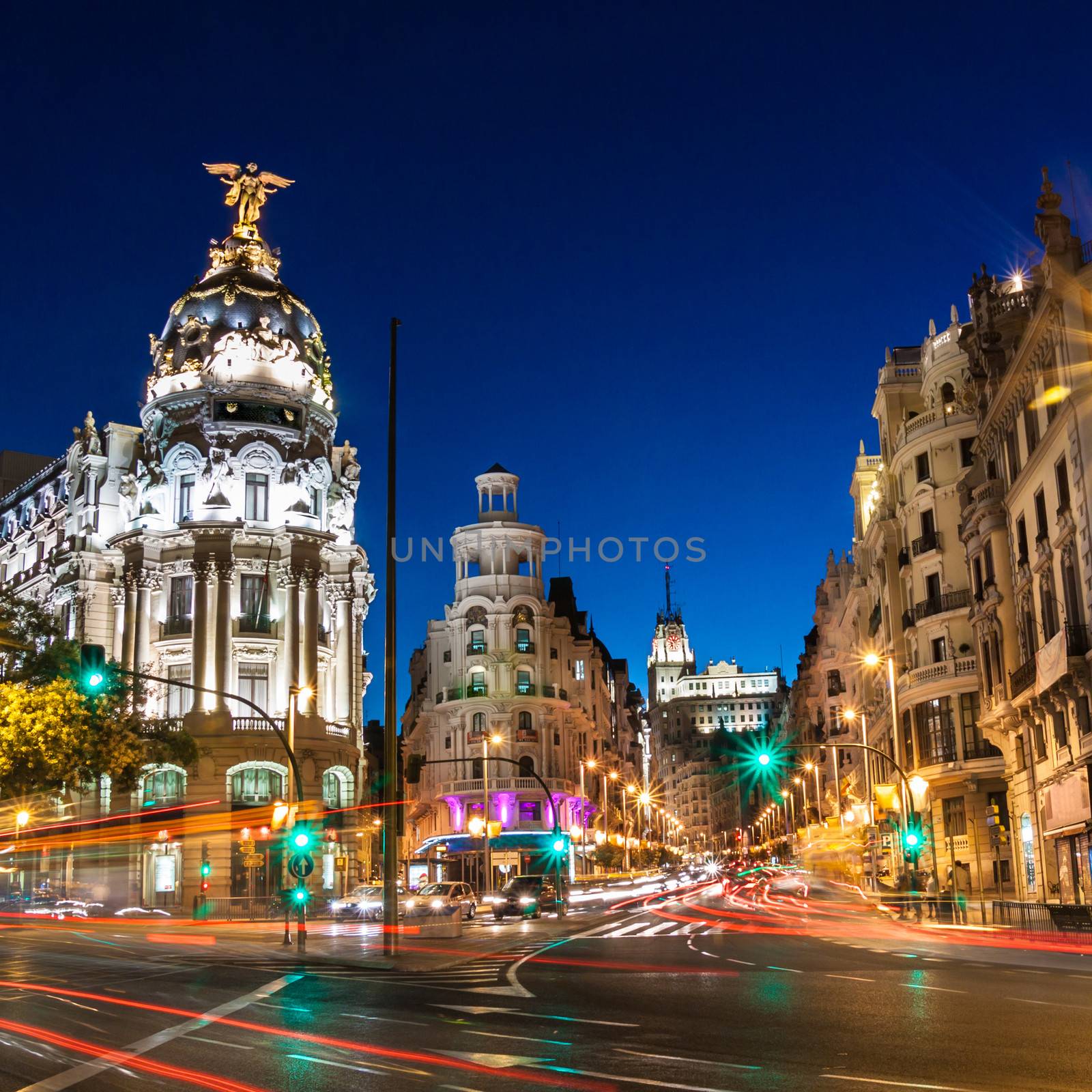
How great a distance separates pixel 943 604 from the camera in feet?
183

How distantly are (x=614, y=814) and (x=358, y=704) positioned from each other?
5102 cm

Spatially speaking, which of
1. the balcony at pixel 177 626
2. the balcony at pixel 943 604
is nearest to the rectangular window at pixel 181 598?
the balcony at pixel 177 626

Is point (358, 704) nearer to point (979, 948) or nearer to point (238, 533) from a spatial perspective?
point (238, 533)

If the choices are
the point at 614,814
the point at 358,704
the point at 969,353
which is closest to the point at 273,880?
the point at 358,704

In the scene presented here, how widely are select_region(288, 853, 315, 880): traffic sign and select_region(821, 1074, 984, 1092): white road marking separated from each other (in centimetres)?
2043

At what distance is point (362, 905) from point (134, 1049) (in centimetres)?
4417

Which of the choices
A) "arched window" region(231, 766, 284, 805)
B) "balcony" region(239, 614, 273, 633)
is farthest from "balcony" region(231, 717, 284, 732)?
"balcony" region(239, 614, 273, 633)

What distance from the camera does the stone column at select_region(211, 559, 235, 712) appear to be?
67.7 metres

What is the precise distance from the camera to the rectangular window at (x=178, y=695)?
6806 centimetres

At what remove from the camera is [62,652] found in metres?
43.4

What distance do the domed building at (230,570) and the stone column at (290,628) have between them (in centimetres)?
10

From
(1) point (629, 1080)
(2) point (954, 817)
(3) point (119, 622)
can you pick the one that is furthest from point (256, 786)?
(1) point (629, 1080)

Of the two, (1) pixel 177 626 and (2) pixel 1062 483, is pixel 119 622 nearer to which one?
(1) pixel 177 626

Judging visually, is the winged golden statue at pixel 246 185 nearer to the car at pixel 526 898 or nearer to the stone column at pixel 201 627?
the stone column at pixel 201 627
